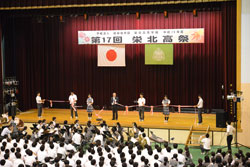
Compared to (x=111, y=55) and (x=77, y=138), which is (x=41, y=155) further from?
(x=111, y=55)

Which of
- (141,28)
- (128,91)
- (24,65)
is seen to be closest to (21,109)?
(24,65)

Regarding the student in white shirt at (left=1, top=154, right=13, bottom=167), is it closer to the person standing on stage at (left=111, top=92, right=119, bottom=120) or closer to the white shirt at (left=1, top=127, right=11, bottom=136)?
the white shirt at (left=1, top=127, right=11, bottom=136)

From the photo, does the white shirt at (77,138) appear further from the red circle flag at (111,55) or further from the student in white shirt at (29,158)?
the red circle flag at (111,55)

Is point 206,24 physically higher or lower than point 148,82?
higher

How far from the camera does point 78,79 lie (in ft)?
72.3

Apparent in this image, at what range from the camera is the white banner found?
18.9 meters

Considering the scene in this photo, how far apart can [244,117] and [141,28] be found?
7.40m

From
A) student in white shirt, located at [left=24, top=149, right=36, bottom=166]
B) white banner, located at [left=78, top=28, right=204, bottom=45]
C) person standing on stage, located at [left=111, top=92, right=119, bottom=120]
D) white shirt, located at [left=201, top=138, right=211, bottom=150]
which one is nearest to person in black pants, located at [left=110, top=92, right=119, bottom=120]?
person standing on stage, located at [left=111, top=92, right=119, bottom=120]

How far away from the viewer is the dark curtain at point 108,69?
65.6 feet

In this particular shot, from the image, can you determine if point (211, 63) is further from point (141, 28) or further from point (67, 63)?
point (67, 63)

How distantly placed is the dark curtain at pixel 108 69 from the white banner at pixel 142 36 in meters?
1.19

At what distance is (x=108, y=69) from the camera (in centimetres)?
2152

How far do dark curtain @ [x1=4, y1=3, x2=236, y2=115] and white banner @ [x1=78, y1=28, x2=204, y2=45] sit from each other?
1191 mm

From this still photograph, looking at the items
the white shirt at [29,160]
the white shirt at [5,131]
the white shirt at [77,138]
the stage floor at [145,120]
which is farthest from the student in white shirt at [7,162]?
the stage floor at [145,120]
